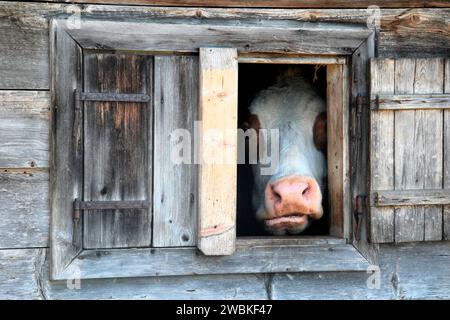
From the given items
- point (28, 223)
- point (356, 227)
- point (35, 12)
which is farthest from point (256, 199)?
point (35, 12)

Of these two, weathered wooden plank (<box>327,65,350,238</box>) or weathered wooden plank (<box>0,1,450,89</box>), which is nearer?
weathered wooden plank (<box>0,1,450,89</box>)

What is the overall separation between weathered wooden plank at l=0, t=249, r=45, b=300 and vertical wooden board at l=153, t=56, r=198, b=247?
598 mm

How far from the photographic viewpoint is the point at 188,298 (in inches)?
128

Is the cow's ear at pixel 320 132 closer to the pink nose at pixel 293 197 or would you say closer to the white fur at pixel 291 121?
the white fur at pixel 291 121

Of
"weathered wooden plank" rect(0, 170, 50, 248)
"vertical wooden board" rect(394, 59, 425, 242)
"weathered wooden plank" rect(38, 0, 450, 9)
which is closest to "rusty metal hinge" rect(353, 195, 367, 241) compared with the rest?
"vertical wooden board" rect(394, 59, 425, 242)

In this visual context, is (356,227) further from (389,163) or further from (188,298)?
(188,298)

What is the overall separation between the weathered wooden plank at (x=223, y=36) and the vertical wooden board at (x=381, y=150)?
210mm

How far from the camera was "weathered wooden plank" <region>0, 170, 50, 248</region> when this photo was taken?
3072 mm

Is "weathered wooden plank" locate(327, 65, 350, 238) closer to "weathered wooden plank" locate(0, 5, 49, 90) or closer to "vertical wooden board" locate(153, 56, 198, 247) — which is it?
"vertical wooden board" locate(153, 56, 198, 247)

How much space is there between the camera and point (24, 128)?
9.98 feet

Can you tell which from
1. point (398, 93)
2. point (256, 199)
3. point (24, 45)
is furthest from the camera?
point (256, 199)

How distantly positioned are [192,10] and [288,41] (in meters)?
0.52

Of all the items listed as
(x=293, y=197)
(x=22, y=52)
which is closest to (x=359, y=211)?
(x=293, y=197)
